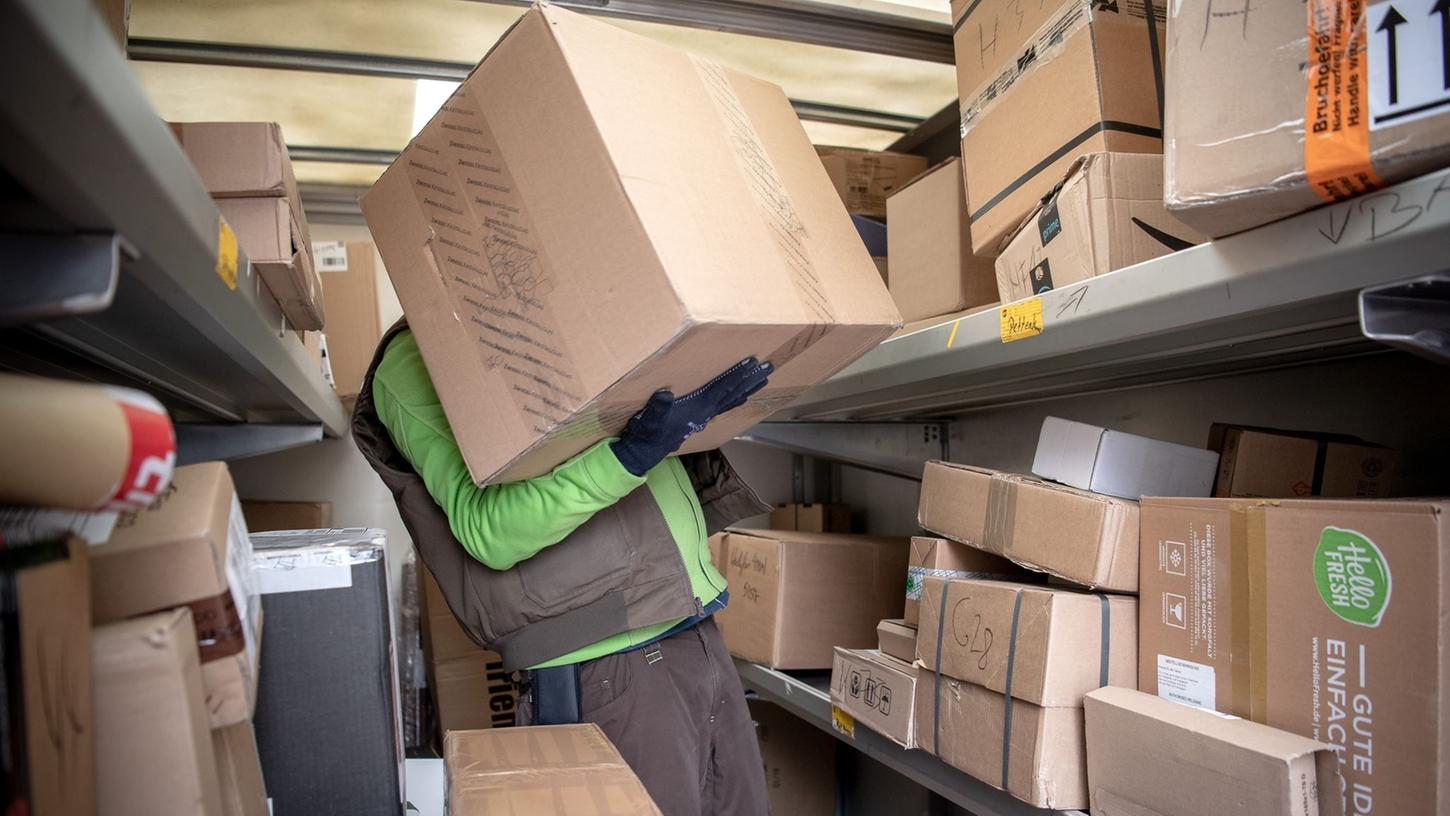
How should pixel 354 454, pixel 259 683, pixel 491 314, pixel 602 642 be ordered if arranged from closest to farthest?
pixel 259 683 → pixel 491 314 → pixel 602 642 → pixel 354 454

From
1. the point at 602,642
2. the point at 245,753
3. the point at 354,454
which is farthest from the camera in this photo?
the point at 354,454

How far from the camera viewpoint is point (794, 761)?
2586mm

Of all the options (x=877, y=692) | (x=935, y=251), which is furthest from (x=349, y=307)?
(x=877, y=692)

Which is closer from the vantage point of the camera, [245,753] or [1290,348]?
[245,753]

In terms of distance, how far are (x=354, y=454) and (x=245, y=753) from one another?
211 cm

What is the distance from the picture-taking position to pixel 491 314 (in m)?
1.13

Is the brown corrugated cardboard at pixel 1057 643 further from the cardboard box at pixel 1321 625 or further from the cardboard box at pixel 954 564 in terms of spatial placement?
the cardboard box at pixel 954 564

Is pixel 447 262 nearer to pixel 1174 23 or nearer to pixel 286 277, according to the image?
pixel 286 277

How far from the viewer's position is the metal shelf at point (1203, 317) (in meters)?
0.81

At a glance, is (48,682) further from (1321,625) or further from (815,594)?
(815,594)

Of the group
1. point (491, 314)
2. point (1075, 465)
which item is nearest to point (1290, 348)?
point (1075, 465)

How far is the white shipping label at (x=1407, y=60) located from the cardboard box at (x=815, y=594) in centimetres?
144

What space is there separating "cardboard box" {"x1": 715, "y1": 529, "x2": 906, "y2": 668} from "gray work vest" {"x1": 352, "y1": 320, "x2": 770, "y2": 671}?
0.61 m

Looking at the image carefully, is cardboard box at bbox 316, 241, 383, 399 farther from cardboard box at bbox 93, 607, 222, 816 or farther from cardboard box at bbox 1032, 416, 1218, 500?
cardboard box at bbox 93, 607, 222, 816
